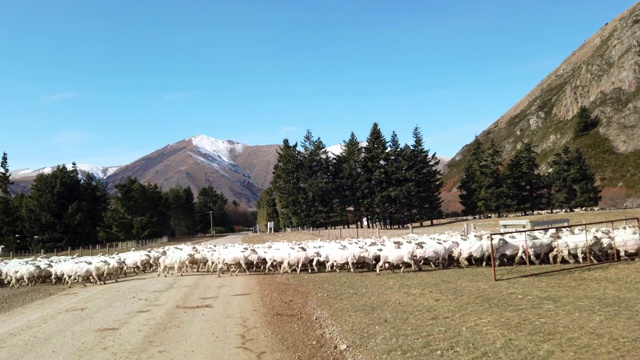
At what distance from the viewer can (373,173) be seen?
77.8m

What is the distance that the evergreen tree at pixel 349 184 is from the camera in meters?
80.2

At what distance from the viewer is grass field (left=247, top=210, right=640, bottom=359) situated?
927cm

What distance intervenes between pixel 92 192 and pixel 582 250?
89717 millimetres

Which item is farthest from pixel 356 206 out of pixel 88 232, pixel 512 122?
pixel 512 122

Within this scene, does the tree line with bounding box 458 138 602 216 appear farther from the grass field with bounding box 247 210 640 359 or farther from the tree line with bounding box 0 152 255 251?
the tree line with bounding box 0 152 255 251

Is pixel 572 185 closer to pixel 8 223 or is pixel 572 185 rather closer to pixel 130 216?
pixel 130 216

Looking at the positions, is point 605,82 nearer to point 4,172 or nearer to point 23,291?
point 23,291

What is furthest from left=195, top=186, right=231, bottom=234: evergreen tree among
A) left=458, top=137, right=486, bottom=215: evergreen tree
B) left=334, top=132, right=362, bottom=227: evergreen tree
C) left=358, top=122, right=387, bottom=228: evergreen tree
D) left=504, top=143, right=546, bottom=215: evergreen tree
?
left=504, top=143, right=546, bottom=215: evergreen tree

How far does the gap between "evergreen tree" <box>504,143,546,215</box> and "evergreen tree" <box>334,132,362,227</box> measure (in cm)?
2491

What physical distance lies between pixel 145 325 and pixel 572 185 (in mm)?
78709

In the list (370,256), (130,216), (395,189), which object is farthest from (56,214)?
(370,256)

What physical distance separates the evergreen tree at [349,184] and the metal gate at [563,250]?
5666cm

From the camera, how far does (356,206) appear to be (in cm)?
8144

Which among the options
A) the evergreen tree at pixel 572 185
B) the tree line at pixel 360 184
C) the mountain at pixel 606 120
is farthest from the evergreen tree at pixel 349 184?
the mountain at pixel 606 120
